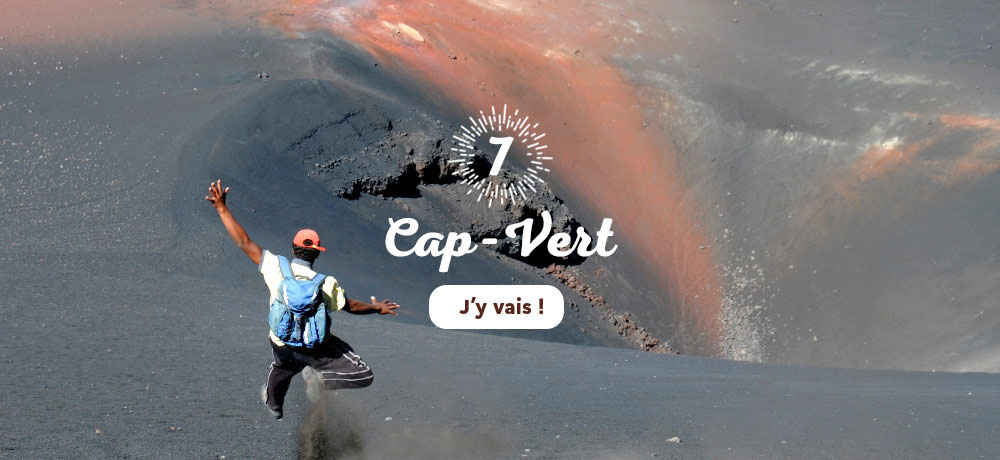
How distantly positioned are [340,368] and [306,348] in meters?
0.29

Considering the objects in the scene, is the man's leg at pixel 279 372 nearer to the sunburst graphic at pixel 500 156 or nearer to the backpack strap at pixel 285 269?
the backpack strap at pixel 285 269

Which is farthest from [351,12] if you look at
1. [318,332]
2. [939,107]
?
[318,332]

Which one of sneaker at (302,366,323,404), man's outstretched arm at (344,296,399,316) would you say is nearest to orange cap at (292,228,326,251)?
man's outstretched arm at (344,296,399,316)

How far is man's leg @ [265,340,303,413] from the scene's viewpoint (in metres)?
6.23

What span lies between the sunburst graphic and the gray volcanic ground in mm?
445

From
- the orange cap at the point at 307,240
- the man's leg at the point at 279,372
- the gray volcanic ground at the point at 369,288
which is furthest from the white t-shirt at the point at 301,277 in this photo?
the gray volcanic ground at the point at 369,288

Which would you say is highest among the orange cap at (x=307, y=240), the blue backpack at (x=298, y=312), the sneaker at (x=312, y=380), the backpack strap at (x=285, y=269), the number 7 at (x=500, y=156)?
the number 7 at (x=500, y=156)

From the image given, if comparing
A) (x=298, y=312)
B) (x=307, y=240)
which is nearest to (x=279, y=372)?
(x=298, y=312)

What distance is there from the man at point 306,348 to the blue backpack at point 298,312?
0.03 meters

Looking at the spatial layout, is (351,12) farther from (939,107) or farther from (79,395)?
(79,395)

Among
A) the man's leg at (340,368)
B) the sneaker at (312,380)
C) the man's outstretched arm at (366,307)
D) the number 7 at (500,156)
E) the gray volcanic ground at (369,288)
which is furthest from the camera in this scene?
the number 7 at (500,156)

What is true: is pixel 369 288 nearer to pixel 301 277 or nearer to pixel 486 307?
pixel 486 307

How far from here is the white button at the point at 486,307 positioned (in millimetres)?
11758

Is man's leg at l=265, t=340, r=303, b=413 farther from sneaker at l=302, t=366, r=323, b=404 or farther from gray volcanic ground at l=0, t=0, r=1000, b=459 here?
gray volcanic ground at l=0, t=0, r=1000, b=459
